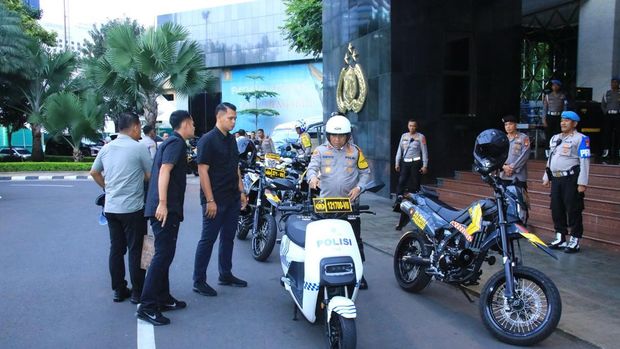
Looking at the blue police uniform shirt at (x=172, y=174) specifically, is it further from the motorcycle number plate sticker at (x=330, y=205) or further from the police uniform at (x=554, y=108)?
the police uniform at (x=554, y=108)

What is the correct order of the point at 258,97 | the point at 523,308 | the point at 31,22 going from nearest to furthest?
the point at 523,308 < the point at 31,22 < the point at 258,97

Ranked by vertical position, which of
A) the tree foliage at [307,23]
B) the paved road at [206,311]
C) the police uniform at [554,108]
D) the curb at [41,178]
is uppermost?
the tree foliage at [307,23]

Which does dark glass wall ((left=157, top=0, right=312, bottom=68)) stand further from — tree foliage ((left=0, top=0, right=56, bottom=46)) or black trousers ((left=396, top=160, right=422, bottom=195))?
black trousers ((left=396, top=160, right=422, bottom=195))

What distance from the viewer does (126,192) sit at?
461cm

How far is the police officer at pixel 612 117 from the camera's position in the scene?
392 inches

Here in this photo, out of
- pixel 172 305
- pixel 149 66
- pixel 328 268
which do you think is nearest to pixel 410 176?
pixel 172 305

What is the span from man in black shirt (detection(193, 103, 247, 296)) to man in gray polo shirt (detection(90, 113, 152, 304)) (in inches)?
21.6

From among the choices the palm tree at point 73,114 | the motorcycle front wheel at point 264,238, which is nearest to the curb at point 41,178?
the palm tree at point 73,114

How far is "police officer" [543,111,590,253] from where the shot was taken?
6.39m

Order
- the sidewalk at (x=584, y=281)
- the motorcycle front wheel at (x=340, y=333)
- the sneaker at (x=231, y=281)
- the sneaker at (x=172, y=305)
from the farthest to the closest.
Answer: the sneaker at (x=231, y=281), the sneaker at (x=172, y=305), the sidewalk at (x=584, y=281), the motorcycle front wheel at (x=340, y=333)

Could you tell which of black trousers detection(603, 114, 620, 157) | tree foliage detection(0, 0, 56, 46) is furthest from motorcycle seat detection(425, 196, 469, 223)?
tree foliage detection(0, 0, 56, 46)

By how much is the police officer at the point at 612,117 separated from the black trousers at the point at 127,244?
369 inches

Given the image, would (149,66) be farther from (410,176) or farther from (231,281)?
(231,281)

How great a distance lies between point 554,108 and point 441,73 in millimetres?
2452
